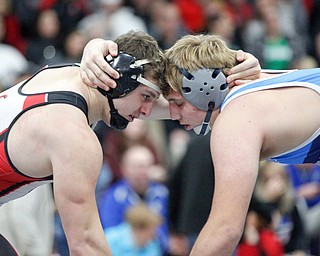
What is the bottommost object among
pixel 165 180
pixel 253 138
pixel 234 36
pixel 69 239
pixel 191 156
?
pixel 234 36

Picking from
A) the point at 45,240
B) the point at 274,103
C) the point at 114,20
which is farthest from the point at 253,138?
the point at 114,20

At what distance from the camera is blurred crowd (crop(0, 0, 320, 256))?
8.28 m

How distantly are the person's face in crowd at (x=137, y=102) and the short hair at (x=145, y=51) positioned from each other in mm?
71

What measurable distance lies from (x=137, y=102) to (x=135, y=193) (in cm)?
338

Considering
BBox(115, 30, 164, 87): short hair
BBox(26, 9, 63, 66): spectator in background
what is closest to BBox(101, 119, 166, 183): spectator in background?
BBox(26, 9, 63, 66): spectator in background

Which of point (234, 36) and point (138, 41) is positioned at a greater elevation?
point (138, 41)

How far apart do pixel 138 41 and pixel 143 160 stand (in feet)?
11.7

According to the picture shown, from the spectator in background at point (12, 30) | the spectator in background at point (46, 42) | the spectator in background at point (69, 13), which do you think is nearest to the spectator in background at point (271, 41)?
the spectator in background at point (69, 13)

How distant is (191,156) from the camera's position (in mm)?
8719

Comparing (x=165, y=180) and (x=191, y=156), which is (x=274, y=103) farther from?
(x=165, y=180)

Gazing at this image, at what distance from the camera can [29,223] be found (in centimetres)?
758

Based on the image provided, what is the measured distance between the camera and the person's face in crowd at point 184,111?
5680 mm

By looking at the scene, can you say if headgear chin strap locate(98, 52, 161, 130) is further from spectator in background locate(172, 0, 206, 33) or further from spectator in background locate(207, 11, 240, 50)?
spectator in background locate(172, 0, 206, 33)

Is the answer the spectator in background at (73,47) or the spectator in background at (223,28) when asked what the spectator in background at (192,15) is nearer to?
the spectator in background at (223,28)
